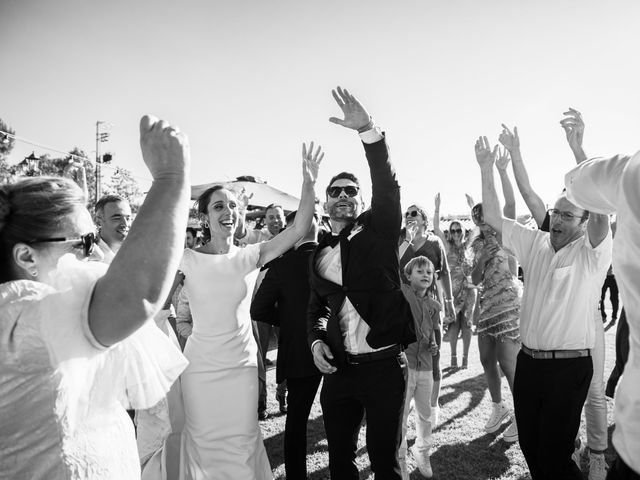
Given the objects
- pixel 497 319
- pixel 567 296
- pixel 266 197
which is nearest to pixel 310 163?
pixel 567 296

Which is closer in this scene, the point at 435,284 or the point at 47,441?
the point at 47,441

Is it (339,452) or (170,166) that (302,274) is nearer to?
(339,452)

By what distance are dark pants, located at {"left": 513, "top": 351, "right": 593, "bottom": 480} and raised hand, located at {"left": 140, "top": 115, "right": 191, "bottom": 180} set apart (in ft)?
9.35

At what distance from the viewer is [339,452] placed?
279 cm

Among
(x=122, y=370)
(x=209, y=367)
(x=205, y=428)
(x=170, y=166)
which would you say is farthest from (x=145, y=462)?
(x=170, y=166)

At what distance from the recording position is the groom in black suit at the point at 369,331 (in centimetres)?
265

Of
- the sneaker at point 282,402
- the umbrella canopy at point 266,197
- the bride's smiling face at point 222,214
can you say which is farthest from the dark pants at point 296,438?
the umbrella canopy at point 266,197

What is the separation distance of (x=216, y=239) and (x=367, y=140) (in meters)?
1.44

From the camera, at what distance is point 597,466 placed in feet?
11.9

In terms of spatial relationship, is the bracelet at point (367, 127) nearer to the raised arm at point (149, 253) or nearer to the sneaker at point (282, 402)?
the raised arm at point (149, 253)

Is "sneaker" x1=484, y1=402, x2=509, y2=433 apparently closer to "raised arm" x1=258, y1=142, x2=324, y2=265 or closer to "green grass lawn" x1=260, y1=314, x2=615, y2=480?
"green grass lawn" x1=260, y1=314, x2=615, y2=480

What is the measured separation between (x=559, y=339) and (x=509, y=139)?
162cm

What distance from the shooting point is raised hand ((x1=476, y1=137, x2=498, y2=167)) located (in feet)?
11.6

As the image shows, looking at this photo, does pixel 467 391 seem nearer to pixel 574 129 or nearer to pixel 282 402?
pixel 282 402
